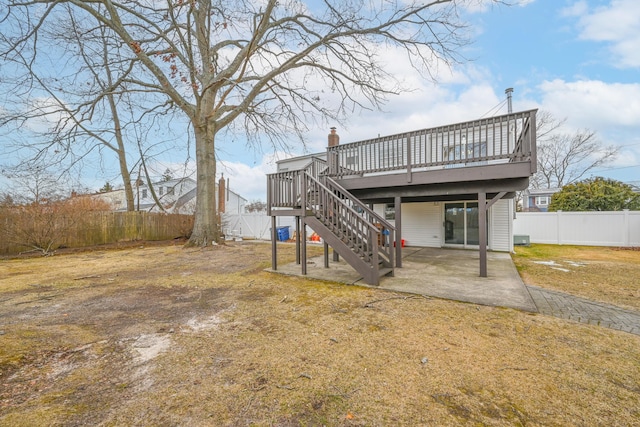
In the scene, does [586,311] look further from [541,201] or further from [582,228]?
[541,201]

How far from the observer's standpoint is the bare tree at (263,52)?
828 centimetres

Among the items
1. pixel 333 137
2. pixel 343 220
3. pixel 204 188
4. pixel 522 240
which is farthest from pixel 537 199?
pixel 204 188

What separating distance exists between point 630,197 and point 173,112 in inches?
809

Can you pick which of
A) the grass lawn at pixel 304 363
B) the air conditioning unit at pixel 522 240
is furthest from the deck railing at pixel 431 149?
the air conditioning unit at pixel 522 240

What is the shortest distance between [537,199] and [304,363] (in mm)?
34794

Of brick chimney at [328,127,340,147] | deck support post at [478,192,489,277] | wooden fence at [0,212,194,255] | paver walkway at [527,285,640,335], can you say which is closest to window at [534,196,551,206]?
brick chimney at [328,127,340,147]

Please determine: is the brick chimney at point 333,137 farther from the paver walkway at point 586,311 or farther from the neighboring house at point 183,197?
the neighboring house at point 183,197

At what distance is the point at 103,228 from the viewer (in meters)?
11.4

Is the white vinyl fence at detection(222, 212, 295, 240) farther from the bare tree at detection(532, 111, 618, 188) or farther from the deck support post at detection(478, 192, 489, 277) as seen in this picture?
the bare tree at detection(532, 111, 618, 188)

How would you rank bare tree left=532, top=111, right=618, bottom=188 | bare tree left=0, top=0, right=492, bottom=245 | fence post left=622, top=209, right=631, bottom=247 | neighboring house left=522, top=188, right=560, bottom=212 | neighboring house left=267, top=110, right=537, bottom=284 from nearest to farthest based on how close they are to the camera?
neighboring house left=267, top=110, right=537, bottom=284 → bare tree left=0, top=0, right=492, bottom=245 → fence post left=622, top=209, right=631, bottom=247 → bare tree left=532, top=111, right=618, bottom=188 → neighboring house left=522, top=188, right=560, bottom=212

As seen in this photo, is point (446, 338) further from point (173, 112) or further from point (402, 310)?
point (173, 112)

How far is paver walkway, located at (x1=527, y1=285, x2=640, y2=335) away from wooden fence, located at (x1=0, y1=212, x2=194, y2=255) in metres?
14.3

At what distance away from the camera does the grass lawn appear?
5.98ft

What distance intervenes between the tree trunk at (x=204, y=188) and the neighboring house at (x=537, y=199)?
25137mm
